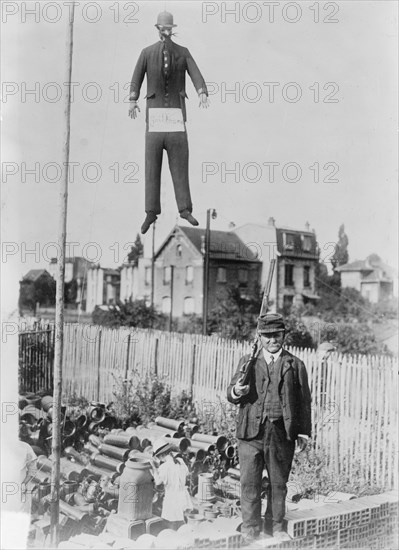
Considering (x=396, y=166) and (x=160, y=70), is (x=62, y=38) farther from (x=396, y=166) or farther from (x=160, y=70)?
(x=396, y=166)

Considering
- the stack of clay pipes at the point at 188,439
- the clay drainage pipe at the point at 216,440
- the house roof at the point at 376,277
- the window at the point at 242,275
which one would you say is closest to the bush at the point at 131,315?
the window at the point at 242,275

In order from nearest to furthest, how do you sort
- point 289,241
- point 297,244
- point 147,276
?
point 289,241
point 297,244
point 147,276

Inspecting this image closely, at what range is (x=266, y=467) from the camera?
4.91 m

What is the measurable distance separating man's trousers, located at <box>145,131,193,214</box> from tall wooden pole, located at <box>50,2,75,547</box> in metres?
0.69

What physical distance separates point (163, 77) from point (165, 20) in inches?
19.7

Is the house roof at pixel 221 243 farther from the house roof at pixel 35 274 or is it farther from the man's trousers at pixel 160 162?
the house roof at pixel 35 274

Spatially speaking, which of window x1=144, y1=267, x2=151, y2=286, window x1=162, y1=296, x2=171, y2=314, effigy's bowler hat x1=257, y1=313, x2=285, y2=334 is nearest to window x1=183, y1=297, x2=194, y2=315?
window x1=162, y1=296, x2=171, y2=314

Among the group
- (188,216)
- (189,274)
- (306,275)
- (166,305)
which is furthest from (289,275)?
(188,216)

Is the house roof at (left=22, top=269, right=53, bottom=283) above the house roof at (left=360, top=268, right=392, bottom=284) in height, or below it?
below

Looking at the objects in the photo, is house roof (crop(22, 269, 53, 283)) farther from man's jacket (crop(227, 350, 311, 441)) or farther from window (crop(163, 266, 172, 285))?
window (crop(163, 266, 172, 285))

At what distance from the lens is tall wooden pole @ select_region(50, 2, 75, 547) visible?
16.6ft

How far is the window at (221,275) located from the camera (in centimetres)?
868

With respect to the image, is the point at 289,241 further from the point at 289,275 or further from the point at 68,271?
the point at 68,271

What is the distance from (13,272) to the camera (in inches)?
225
